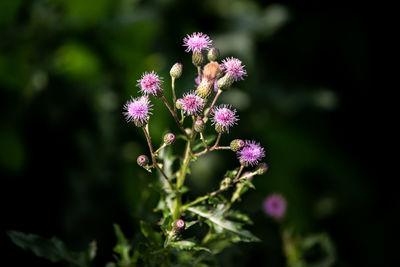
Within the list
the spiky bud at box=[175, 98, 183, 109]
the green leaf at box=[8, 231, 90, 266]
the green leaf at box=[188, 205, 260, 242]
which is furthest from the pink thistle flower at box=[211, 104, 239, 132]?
the green leaf at box=[8, 231, 90, 266]

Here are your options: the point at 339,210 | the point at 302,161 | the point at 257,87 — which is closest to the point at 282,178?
the point at 302,161

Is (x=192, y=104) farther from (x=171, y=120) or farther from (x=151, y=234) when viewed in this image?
(x=171, y=120)

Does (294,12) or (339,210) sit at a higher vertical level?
(294,12)

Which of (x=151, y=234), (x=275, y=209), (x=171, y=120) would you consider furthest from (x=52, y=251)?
(x=171, y=120)

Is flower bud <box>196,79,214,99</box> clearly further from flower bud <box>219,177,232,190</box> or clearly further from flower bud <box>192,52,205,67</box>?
flower bud <box>219,177,232,190</box>

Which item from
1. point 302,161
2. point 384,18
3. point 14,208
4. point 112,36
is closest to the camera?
point 14,208

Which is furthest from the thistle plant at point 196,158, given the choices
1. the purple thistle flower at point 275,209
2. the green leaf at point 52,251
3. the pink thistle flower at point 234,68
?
the purple thistle flower at point 275,209

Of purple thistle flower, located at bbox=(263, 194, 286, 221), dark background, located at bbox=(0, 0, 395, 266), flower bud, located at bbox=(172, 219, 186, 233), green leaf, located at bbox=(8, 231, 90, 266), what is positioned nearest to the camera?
flower bud, located at bbox=(172, 219, 186, 233)

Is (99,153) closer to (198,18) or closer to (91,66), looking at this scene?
(91,66)
